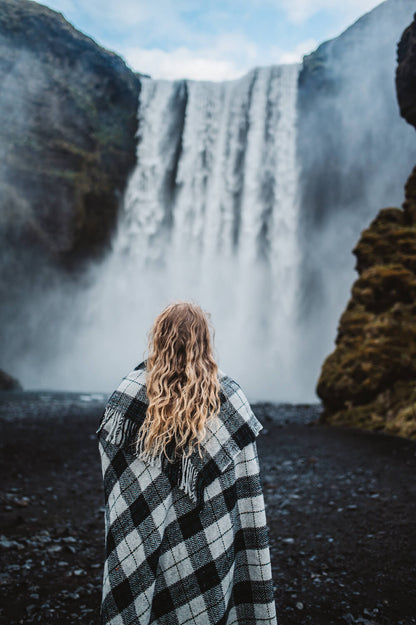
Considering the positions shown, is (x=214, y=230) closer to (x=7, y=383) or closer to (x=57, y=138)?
(x=57, y=138)

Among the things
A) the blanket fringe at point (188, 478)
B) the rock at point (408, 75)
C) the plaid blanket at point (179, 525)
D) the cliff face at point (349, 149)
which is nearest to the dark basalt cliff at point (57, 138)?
the cliff face at point (349, 149)

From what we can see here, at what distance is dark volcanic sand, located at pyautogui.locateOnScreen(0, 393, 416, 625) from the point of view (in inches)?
128

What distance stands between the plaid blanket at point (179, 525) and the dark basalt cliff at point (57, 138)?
29145mm

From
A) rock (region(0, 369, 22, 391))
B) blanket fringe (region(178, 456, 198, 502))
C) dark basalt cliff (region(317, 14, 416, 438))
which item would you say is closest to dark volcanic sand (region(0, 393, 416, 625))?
dark basalt cliff (region(317, 14, 416, 438))

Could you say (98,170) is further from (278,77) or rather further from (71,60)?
(278,77)

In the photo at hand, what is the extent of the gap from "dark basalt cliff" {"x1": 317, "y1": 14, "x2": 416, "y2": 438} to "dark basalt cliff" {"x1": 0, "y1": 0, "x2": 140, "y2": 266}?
71.5ft

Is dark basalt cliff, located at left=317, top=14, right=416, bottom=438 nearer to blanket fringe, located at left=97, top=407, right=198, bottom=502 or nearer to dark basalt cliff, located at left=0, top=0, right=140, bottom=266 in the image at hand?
blanket fringe, located at left=97, top=407, right=198, bottom=502

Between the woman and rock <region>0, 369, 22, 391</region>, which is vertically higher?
the woman

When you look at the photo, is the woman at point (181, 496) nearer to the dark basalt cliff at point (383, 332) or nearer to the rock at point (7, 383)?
the dark basalt cliff at point (383, 332)

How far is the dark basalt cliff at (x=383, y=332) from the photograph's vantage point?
10.8m

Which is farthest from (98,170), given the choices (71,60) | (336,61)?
(336,61)

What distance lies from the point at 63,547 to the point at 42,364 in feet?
99.0

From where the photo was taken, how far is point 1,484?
6.41m

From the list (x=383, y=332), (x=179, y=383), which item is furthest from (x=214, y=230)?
(x=179, y=383)
